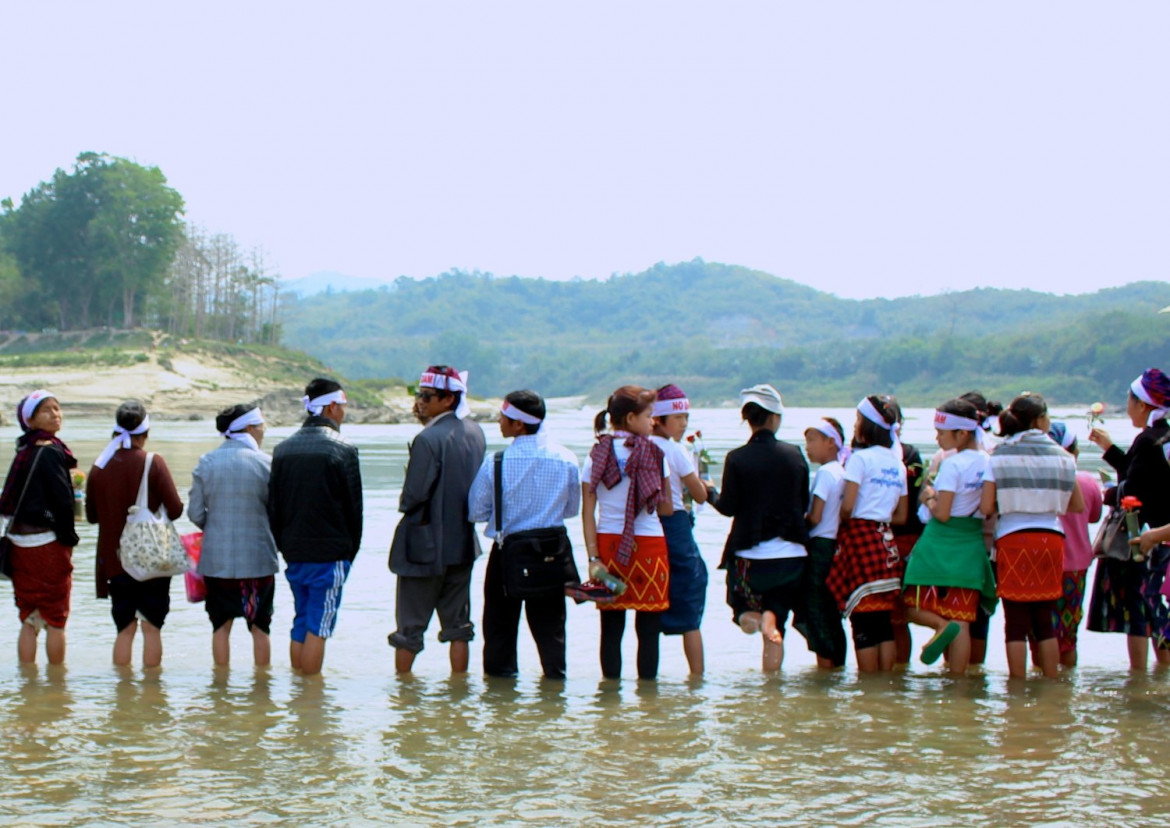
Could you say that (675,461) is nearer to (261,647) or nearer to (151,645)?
(261,647)

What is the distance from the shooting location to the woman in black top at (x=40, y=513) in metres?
7.38

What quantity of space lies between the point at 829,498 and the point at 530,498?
1.60 meters

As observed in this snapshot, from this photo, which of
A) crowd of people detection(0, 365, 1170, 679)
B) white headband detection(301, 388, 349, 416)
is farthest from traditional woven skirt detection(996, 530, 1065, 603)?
white headband detection(301, 388, 349, 416)

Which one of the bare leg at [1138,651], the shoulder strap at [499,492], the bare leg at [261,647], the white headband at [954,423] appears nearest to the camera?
the shoulder strap at [499,492]

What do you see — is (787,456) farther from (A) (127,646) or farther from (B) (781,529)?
(A) (127,646)

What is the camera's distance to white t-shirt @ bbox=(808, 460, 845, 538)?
7.23 metres

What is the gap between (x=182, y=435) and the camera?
4866 cm

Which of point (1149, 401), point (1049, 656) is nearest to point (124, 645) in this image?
point (1049, 656)

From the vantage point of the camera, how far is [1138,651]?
7.73 m

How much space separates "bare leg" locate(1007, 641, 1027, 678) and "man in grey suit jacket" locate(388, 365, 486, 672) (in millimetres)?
2887

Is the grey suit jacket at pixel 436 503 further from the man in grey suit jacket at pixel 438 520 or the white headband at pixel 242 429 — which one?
the white headband at pixel 242 429

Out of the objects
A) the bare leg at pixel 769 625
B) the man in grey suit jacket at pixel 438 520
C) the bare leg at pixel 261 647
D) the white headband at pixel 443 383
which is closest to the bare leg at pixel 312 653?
the bare leg at pixel 261 647

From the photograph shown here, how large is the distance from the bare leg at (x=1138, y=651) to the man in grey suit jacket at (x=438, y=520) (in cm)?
373

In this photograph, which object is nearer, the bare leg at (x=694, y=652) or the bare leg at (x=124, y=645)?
the bare leg at (x=694, y=652)
